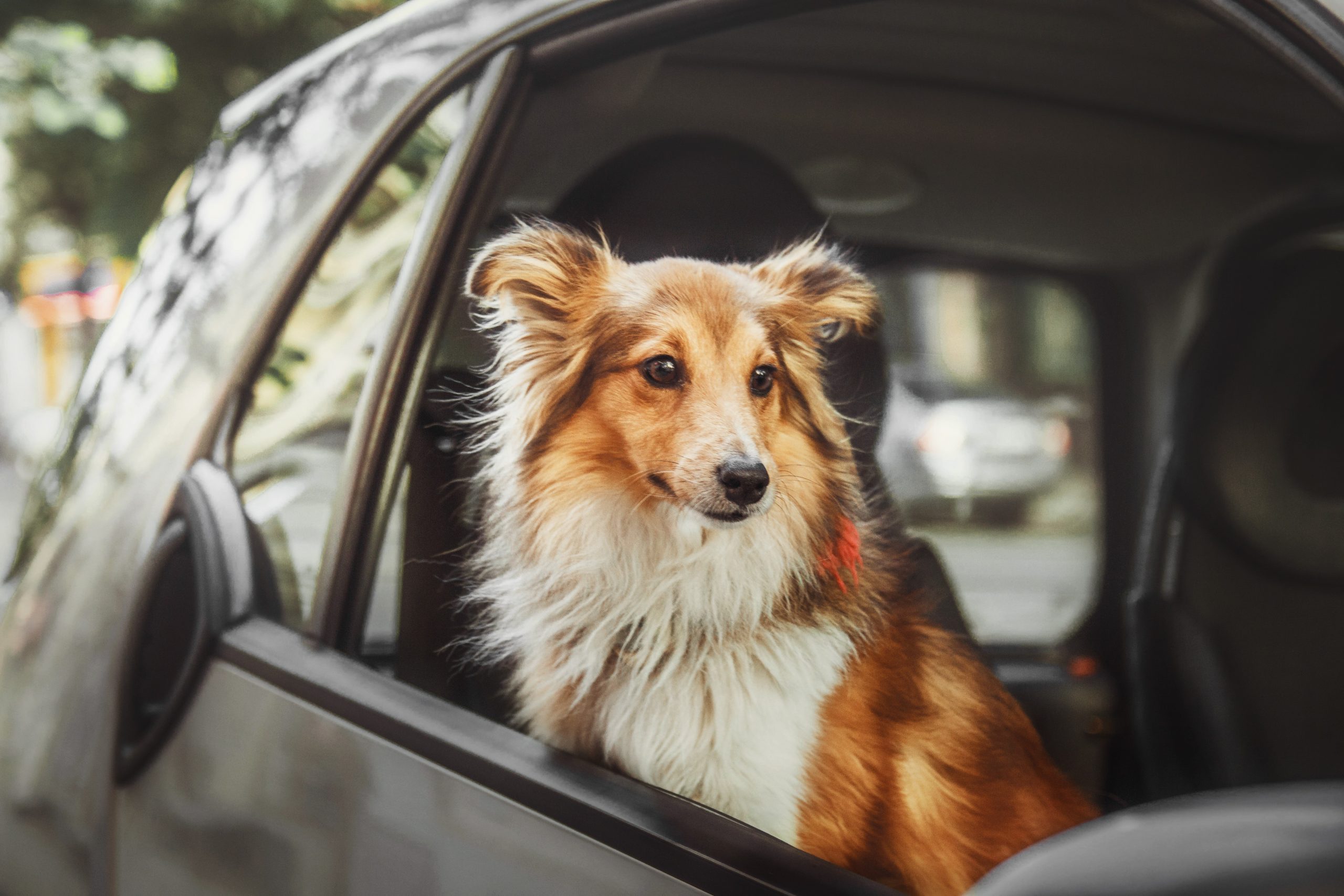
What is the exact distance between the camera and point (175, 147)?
7.53m

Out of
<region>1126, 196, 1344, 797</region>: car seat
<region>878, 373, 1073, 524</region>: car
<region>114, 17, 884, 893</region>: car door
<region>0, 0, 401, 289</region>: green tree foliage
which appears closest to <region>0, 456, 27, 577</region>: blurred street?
<region>0, 0, 401, 289</region>: green tree foliage

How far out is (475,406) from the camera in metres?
1.09

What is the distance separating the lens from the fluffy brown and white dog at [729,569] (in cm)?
102

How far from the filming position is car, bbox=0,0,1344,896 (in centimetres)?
107

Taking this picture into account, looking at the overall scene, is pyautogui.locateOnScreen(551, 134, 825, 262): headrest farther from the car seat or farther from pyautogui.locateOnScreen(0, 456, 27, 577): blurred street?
pyautogui.locateOnScreen(0, 456, 27, 577): blurred street

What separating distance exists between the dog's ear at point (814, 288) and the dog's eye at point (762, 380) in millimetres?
43

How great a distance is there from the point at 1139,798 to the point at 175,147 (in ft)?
23.4

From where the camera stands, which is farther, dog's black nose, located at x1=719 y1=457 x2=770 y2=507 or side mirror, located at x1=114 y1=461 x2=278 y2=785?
side mirror, located at x1=114 y1=461 x2=278 y2=785

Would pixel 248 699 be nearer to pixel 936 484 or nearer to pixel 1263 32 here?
pixel 1263 32

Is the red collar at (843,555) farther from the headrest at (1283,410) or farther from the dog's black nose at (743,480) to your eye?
the headrest at (1283,410)

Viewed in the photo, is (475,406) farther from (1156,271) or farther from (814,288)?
(1156,271)

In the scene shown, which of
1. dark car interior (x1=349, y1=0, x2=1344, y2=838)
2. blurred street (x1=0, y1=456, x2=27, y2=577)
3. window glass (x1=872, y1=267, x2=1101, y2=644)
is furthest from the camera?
blurred street (x1=0, y1=456, x2=27, y2=577)

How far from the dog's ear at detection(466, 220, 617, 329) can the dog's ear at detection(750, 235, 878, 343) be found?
0.47 ft

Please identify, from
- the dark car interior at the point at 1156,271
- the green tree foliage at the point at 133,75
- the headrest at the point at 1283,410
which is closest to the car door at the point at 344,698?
the dark car interior at the point at 1156,271
